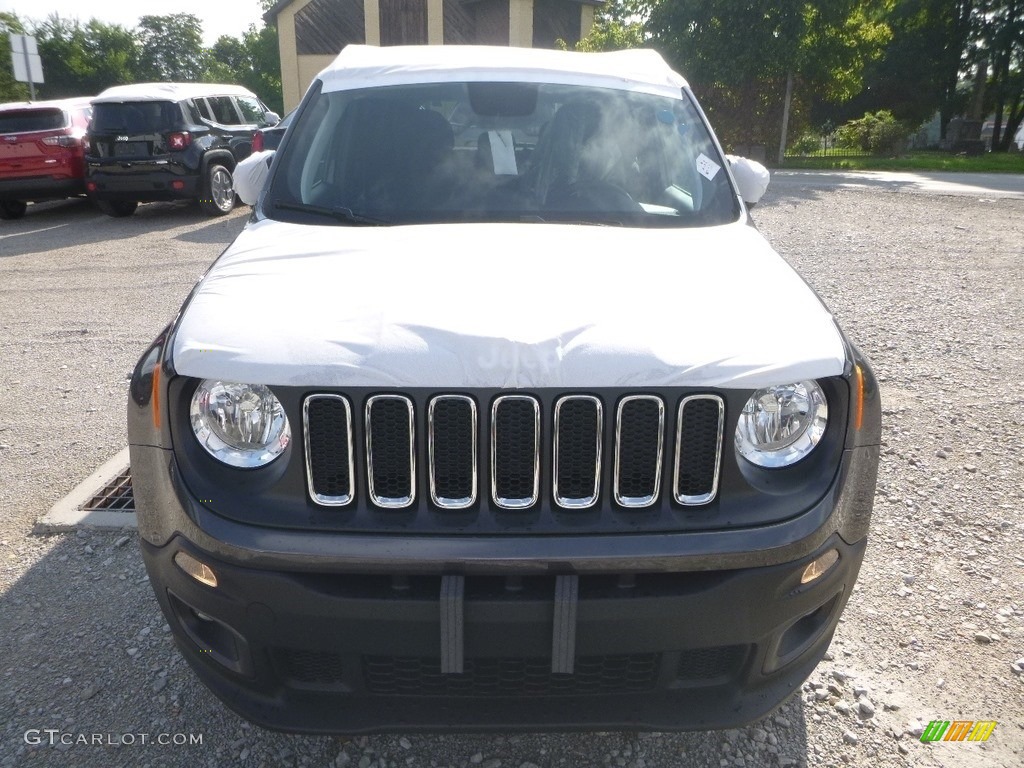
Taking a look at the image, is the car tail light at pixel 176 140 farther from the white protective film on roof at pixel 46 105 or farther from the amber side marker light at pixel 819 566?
the amber side marker light at pixel 819 566

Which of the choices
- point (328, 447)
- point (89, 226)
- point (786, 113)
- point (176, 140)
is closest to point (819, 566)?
point (328, 447)

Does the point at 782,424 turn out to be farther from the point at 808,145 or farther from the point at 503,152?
the point at 808,145

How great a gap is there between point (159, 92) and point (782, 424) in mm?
13076

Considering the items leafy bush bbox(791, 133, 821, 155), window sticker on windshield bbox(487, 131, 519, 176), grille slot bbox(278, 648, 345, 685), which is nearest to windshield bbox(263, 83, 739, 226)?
window sticker on windshield bbox(487, 131, 519, 176)

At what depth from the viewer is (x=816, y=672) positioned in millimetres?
2900

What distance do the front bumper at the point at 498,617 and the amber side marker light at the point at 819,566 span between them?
2 centimetres

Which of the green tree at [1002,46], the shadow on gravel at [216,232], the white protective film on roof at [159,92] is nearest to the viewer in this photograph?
the shadow on gravel at [216,232]

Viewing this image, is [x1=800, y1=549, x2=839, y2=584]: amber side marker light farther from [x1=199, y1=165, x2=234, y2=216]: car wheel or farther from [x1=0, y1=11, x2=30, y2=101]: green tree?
[x1=0, y1=11, x2=30, y2=101]: green tree

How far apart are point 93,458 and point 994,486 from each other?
4658 millimetres

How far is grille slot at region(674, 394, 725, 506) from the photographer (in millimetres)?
2029

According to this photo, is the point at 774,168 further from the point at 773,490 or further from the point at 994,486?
the point at 773,490

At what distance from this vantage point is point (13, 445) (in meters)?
4.80

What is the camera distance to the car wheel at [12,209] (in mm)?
13477

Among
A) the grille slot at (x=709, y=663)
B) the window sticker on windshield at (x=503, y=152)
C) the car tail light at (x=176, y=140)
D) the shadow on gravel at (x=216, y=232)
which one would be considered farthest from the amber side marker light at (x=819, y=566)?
the car tail light at (x=176, y=140)
